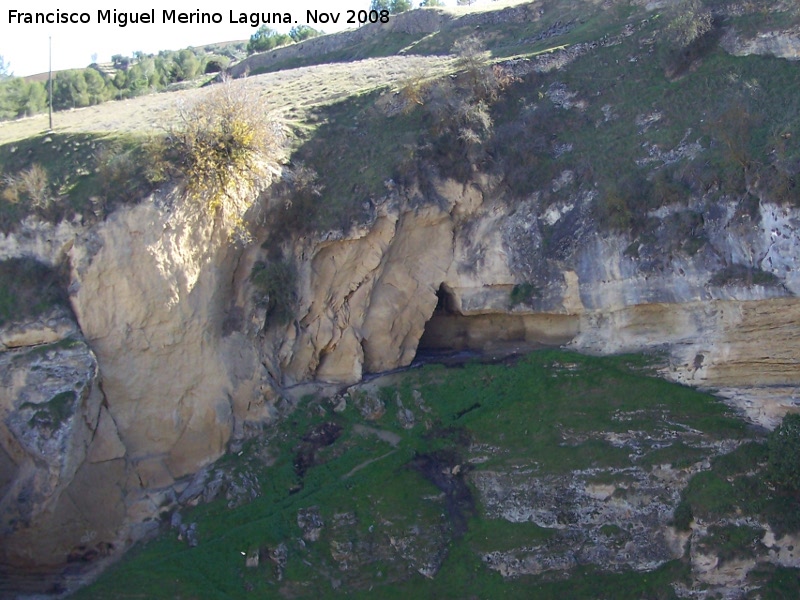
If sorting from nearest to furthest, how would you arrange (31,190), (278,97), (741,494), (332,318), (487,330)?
(741,494)
(31,190)
(332,318)
(487,330)
(278,97)

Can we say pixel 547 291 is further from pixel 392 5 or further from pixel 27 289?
pixel 392 5

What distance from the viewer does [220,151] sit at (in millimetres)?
20031

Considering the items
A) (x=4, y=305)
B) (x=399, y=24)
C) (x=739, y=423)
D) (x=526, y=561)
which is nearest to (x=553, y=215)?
(x=739, y=423)

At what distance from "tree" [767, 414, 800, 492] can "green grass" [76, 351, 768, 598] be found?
96 centimetres

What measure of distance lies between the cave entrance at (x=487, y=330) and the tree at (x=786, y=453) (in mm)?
5442

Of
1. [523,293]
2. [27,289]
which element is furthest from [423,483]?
[27,289]

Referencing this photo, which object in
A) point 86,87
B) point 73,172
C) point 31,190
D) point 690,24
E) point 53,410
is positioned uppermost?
point 690,24

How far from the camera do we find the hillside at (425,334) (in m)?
17.7

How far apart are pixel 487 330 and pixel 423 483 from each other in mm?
5295

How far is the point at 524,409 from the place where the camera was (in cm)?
2000

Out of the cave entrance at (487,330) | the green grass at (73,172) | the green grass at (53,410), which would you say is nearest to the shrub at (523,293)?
the cave entrance at (487,330)

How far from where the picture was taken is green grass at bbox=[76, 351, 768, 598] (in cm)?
1744

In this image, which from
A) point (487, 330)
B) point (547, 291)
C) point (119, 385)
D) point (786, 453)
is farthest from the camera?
point (487, 330)

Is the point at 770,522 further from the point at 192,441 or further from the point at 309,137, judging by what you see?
the point at 309,137
